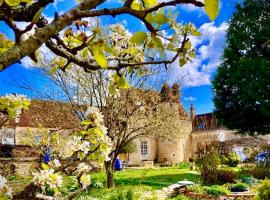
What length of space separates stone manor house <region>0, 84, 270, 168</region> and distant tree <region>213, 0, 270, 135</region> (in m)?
3.45

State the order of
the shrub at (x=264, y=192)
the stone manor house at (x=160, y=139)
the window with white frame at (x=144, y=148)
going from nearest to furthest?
1. the shrub at (x=264, y=192)
2. the stone manor house at (x=160, y=139)
3. the window with white frame at (x=144, y=148)

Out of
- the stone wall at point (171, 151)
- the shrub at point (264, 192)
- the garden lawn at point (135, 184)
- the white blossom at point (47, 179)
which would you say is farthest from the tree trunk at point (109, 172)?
the stone wall at point (171, 151)

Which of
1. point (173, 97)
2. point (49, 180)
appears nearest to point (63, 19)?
point (49, 180)

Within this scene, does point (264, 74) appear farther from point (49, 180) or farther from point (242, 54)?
point (49, 180)

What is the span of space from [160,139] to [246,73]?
7.16 metres

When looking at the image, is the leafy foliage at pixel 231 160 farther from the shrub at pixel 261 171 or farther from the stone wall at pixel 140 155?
the stone wall at pixel 140 155

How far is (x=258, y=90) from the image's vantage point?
25625 mm

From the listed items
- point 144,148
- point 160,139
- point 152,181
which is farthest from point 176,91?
point 144,148

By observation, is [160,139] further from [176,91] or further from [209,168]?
[209,168]

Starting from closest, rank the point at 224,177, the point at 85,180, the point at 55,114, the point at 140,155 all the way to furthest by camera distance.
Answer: the point at 85,180 < the point at 224,177 < the point at 55,114 < the point at 140,155

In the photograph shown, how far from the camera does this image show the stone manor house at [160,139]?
22.7m

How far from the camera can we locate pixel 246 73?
87.2 ft

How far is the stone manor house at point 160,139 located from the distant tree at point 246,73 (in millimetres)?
3448

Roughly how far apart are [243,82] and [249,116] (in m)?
2.39
